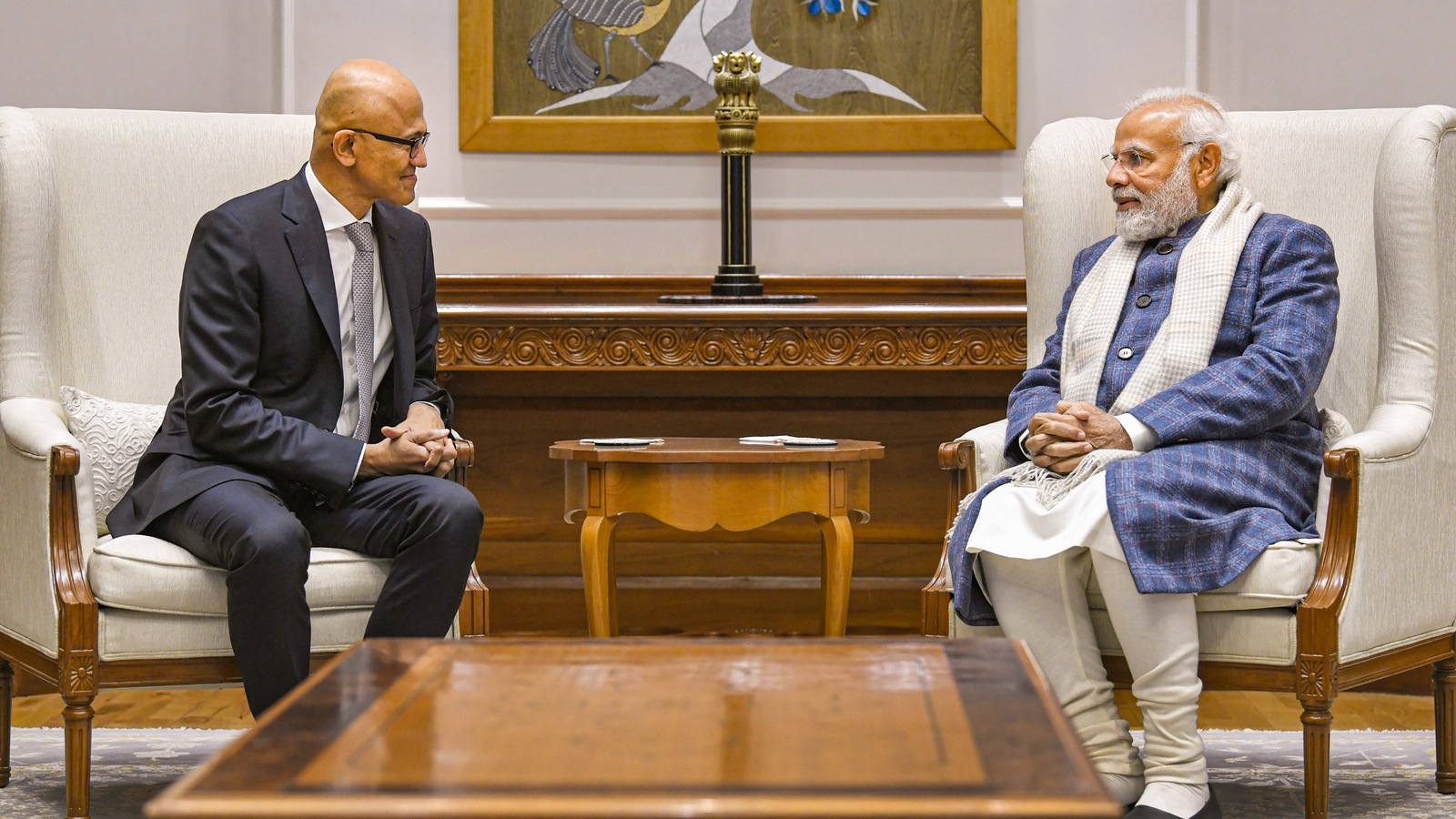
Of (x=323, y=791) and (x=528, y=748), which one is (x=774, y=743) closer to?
(x=528, y=748)

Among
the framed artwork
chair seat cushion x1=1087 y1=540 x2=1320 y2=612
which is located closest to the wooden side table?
chair seat cushion x1=1087 y1=540 x2=1320 y2=612

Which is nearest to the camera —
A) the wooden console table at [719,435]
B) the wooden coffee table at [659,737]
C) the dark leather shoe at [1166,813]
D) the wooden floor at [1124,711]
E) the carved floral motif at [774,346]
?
the wooden coffee table at [659,737]

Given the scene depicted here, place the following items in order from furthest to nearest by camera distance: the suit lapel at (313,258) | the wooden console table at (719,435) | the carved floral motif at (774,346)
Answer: the wooden console table at (719,435) < the carved floral motif at (774,346) < the suit lapel at (313,258)

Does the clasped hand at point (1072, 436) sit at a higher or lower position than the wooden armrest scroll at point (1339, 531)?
higher

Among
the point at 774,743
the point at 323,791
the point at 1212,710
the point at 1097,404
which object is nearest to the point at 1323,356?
the point at 1097,404

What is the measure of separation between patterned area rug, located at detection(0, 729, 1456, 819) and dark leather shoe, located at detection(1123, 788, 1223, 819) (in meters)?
0.24

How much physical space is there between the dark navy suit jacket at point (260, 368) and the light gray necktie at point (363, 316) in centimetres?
4

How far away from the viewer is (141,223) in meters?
3.42

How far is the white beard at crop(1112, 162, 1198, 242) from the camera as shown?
318cm

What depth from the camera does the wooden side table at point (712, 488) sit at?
10.2 feet

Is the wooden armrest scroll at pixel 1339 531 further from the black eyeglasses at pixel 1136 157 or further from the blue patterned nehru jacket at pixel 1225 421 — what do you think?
the black eyeglasses at pixel 1136 157

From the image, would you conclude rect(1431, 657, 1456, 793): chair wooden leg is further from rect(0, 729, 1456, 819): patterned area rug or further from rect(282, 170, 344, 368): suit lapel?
rect(282, 170, 344, 368): suit lapel

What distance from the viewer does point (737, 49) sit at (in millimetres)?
4648

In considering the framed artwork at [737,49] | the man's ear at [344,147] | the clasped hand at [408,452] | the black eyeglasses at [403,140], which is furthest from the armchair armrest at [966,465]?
the framed artwork at [737,49]
